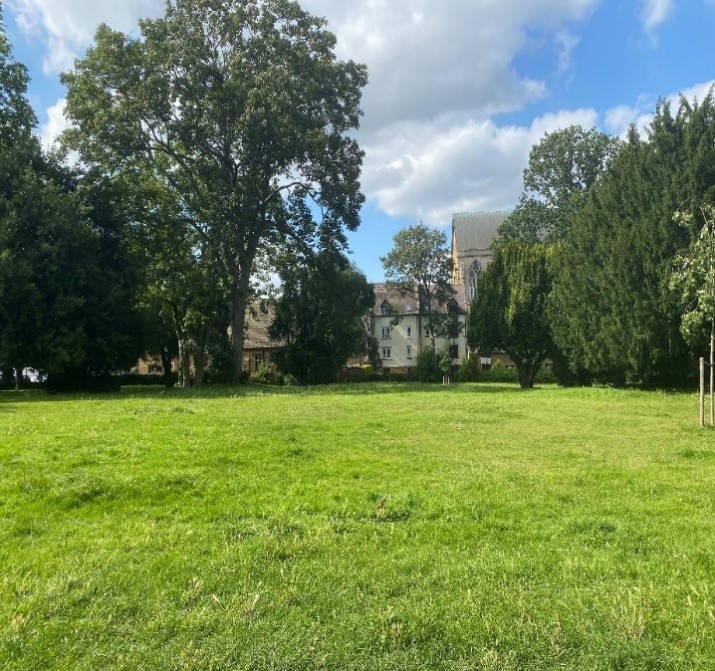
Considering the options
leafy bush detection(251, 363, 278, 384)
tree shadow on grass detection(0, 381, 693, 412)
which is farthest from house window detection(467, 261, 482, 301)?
tree shadow on grass detection(0, 381, 693, 412)

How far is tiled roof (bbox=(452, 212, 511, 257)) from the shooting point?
282 ft

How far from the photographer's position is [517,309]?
116 ft

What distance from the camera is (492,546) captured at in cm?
470

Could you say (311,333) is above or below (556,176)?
below

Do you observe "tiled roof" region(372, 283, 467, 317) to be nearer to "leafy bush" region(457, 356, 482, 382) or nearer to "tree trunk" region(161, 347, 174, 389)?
"leafy bush" region(457, 356, 482, 382)

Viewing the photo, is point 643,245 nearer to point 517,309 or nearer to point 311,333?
point 517,309

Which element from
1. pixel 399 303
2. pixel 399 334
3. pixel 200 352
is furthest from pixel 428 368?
pixel 399 303

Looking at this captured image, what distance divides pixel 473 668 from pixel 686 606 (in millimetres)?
1510

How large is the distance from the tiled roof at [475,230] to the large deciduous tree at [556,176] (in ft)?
105

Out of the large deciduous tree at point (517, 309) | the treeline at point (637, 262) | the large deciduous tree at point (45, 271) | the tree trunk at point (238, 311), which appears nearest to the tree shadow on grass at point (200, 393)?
the large deciduous tree at point (45, 271)

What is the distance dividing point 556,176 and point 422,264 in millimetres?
13807

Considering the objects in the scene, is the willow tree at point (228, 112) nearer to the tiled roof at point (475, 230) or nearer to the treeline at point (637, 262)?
the treeline at point (637, 262)

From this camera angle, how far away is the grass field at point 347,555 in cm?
321

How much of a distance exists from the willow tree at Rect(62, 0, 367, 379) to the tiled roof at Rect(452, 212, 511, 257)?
55.4 meters
